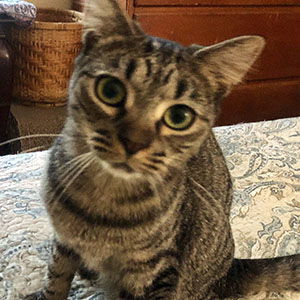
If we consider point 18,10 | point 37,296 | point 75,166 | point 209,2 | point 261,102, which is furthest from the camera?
point 261,102

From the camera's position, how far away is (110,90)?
0.75 m

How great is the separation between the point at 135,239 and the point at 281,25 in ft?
6.67

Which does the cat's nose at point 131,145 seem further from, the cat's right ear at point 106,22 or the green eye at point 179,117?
the cat's right ear at point 106,22

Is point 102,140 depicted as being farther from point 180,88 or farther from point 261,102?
point 261,102

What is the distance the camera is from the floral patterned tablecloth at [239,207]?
97cm

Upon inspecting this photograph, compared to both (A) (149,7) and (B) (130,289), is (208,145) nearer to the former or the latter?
(B) (130,289)

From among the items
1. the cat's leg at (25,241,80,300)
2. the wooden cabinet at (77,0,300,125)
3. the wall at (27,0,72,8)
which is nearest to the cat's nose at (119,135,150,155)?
the cat's leg at (25,241,80,300)

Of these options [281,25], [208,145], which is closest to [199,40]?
[281,25]

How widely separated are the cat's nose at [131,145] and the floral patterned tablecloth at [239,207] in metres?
0.36

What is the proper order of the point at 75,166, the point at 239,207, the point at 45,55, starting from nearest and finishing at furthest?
the point at 75,166 → the point at 239,207 → the point at 45,55

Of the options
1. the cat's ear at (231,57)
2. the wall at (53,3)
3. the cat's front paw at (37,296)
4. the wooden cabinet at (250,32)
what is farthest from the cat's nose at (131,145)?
the wall at (53,3)

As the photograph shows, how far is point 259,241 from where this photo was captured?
3.58ft

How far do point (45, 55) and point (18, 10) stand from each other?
0.88 ft

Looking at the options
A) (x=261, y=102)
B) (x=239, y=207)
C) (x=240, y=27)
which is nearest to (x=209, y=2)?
(x=240, y=27)
